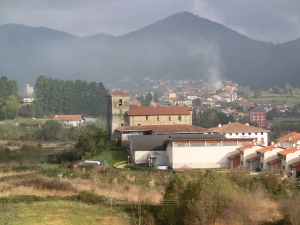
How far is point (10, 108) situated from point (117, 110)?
3524cm

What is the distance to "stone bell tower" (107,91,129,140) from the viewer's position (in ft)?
119

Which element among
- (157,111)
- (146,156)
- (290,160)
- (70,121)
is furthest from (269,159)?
(70,121)

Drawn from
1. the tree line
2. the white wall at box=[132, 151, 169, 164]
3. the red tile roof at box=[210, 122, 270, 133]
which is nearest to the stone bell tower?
the red tile roof at box=[210, 122, 270, 133]

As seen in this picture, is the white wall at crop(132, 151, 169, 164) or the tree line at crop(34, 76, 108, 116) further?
the tree line at crop(34, 76, 108, 116)

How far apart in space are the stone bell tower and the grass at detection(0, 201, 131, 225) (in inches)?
799

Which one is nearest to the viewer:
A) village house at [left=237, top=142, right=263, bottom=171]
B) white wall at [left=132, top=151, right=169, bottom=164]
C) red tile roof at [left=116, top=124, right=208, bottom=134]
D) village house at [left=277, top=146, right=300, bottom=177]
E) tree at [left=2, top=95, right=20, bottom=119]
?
village house at [left=277, top=146, right=300, bottom=177]

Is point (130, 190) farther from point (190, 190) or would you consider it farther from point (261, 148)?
point (261, 148)

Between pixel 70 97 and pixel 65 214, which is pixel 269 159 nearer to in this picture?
pixel 65 214

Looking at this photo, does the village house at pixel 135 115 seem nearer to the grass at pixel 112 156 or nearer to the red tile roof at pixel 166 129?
the red tile roof at pixel 166 129

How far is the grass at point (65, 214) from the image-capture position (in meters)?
13.8

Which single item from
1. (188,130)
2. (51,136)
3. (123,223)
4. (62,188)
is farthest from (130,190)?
(51,136)

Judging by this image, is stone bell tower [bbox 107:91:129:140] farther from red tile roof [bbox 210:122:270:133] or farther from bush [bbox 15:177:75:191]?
bush [bbox 15:177:75:191]

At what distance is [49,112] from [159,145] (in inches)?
2109

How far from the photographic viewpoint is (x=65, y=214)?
14.5 m
